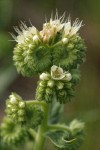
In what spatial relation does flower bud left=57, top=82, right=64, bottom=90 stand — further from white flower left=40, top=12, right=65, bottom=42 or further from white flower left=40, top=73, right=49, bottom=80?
white flower left=40, top=12, right=65, bottom=42

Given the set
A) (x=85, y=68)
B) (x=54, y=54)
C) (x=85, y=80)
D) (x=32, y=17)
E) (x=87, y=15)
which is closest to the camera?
(x=54, y=54)

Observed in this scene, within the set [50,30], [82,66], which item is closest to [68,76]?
[50,30]

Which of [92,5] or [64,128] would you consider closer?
[64,128]

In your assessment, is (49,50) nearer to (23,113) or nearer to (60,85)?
(60,85)

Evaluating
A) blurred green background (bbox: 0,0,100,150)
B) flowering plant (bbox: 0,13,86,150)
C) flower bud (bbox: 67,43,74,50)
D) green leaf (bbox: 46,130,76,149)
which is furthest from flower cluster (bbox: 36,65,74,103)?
blurred green background (bbox: 0,0,100,150)

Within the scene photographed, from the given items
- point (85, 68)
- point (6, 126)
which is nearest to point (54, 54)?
point (6, 126)

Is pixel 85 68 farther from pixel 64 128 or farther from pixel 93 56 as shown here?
pixel 64 128
